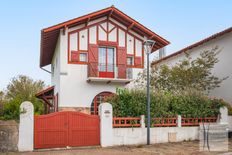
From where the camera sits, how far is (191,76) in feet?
56.4

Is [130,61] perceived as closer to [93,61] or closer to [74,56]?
[93,61]

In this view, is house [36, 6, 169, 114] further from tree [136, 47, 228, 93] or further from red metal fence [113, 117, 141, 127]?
red metal fence [113, 117, 141, 127]

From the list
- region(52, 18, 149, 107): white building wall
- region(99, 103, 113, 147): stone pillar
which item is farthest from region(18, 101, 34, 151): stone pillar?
region(52, 18, 149, 107): white building wall

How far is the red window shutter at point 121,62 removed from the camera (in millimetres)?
18666

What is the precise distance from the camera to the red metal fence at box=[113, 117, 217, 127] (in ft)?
41.3

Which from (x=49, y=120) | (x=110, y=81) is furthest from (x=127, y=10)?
(x=49, y=120)

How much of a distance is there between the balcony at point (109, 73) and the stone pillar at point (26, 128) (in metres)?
7.06

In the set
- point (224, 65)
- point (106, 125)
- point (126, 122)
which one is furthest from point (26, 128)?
point (224, 65)

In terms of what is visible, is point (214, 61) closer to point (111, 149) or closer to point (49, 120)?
point (111, 149)

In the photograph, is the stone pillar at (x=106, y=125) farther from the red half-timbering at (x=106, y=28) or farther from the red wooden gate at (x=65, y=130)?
the red half-timbering at (x=106, y=28)

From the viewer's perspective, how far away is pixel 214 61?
17531 millimetres

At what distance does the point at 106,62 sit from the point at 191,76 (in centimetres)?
571

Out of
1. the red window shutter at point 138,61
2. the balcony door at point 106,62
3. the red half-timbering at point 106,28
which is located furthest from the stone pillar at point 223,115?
the balcony door at point 106,62

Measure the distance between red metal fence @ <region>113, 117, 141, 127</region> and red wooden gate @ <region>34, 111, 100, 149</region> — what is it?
2.91ft
